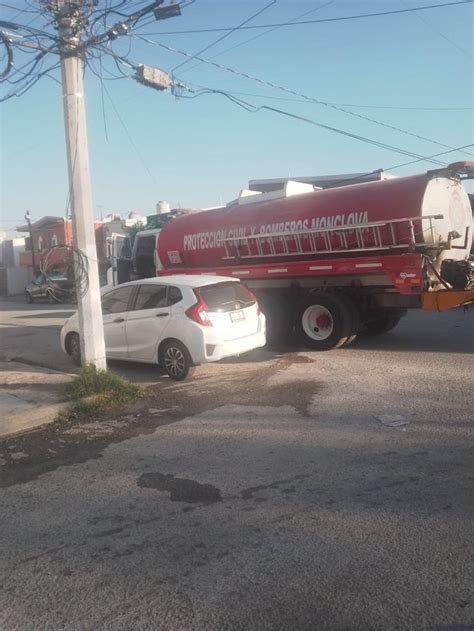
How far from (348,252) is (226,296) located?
2.78 meters

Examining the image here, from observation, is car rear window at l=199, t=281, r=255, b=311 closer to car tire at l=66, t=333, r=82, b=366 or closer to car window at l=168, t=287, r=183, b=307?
car window at l=168, t=287, r=183, b=307

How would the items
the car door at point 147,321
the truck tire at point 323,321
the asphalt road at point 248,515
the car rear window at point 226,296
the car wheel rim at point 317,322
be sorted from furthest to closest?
1. the car wheel rim at point 317,322
2. the truck tire at point 323,321
3. the car door at point 147,321
4. the car rear window at point 226,296
5. the asphalt road at point 248,515

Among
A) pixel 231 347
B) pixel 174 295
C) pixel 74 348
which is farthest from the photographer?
pixel 74 348

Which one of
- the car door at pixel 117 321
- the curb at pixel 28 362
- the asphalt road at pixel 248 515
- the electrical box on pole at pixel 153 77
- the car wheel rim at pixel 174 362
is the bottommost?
the asphalt road at pixel 248 515

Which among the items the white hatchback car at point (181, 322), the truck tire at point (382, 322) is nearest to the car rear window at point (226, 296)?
the white hatchback car at point (181, 322)

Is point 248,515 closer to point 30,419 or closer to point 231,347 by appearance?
point 30,419

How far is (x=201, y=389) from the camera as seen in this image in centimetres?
847

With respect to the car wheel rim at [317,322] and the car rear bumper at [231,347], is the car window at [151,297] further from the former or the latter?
the car wheel rim at [317,322]

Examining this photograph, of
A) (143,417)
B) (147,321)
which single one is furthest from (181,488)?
(147,321)

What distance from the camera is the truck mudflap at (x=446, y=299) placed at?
9.87 m

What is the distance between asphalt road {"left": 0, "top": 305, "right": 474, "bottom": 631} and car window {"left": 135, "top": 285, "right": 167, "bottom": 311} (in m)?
2.02

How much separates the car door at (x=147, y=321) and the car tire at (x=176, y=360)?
0.62ft

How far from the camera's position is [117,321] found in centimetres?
988

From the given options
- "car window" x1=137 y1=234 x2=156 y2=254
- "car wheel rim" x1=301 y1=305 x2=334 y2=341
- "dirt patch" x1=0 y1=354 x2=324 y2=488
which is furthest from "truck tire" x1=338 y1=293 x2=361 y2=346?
"car window" x1=137 y1=234 x2=156 y2=254
